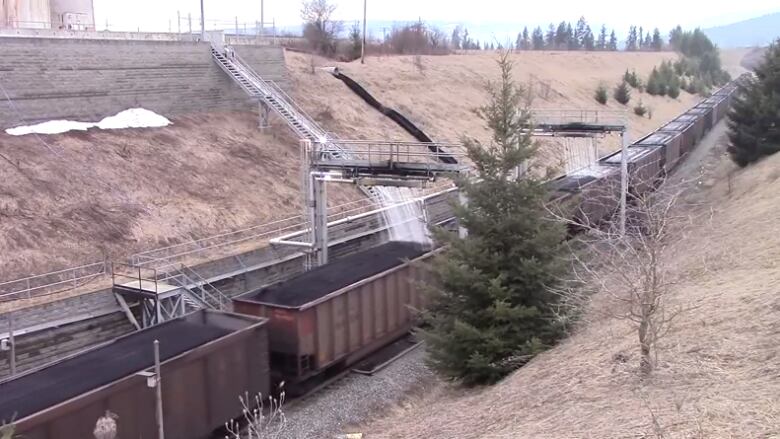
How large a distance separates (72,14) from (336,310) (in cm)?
2991

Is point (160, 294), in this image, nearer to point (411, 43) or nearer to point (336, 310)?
point (336, 310)

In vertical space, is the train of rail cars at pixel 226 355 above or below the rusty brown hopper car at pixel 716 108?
below

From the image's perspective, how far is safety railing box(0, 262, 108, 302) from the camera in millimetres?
19844

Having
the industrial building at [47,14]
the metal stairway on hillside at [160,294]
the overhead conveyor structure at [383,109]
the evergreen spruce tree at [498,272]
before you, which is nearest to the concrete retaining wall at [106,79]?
the industrial building at [47,14]

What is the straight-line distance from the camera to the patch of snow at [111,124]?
2730cm

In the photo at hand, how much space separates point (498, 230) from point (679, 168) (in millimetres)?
36973

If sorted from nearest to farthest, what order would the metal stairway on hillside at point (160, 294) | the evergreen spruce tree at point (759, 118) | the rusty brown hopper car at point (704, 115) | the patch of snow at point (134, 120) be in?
the metal stairway on hillside at point (160, 294)
the patch of snow at point (134, 120)
the evergreen spruce tree at point (759, 118)
the rusty brown hopper car at point (704, 115)

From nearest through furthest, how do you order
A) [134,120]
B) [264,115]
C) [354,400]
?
[354,400]
[134,120]
[264,115]

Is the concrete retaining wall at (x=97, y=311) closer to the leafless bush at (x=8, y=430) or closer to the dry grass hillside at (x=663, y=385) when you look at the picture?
the dry grass hillside at (x=663, y=385)

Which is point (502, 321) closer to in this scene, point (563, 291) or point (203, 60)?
point (563, 291)

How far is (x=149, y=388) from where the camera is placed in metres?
13.1

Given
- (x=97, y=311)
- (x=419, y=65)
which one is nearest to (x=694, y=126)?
(x=419, y=65)

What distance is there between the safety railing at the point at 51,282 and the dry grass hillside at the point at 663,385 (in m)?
10.7

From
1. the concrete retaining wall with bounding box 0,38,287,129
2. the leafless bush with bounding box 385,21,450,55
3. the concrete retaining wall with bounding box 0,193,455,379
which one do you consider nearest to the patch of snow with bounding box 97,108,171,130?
the concrete retaining wall with bounding box 0,38,287,129
